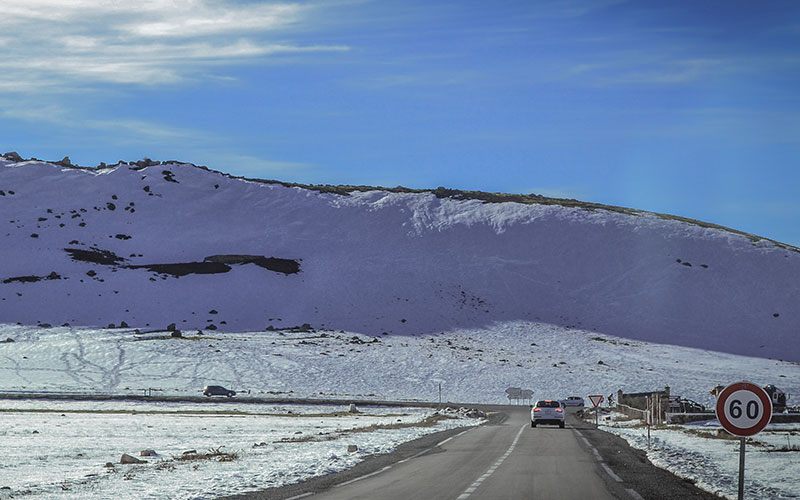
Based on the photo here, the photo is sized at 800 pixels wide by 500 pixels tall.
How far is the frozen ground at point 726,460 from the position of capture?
18.0 m

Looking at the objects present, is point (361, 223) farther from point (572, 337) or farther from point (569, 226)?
point (572, 337)

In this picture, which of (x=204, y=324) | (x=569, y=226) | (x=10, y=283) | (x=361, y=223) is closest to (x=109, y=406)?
(x=204, y=324)

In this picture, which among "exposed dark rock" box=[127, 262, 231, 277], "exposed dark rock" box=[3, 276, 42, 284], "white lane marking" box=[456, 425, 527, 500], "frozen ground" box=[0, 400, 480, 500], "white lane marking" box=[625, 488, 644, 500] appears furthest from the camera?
"exposed dark rock" box=[127, 262, 231, 277]

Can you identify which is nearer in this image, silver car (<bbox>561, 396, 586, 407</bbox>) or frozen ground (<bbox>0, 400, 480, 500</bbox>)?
frozen ground (<bbox>0, 400, 480, 500</bbox>)

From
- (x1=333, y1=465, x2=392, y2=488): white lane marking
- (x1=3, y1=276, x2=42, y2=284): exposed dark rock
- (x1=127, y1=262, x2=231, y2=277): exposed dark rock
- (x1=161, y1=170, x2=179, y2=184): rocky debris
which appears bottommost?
(x1=333, y1=465, x2=392, y2=488): white lane marking

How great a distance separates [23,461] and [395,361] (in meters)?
64.0

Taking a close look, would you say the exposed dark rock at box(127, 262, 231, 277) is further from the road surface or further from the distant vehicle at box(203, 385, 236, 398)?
the road surface

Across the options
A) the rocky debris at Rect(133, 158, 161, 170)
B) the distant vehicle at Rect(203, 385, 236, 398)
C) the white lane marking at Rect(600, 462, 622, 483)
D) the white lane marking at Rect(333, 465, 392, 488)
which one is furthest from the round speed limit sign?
the rocky debris at Rect(133, 158, 161, 170)

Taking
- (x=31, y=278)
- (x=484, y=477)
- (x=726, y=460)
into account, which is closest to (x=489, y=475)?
(x=484, y=477)

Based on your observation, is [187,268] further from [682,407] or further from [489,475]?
[489,475]

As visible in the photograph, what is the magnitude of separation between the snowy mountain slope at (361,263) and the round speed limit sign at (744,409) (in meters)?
93.7

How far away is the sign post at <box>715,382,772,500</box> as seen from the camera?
12.2 metres

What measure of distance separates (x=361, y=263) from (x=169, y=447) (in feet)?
324

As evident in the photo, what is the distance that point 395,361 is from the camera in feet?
292
